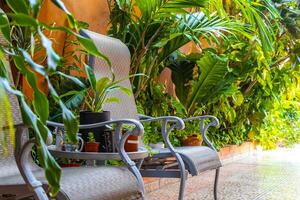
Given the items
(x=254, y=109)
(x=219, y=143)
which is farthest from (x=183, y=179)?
(x=254, y=109)

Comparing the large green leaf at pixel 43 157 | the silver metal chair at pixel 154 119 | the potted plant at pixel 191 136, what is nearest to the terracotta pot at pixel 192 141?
the potted plant at pixel 191 136

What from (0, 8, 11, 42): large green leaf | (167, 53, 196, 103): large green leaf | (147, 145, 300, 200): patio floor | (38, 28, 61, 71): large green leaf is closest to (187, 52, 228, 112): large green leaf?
(167, 53, 196, 103): large green leaf

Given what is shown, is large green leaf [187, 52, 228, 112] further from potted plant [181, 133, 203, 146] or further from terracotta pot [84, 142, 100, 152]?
terracotta pot [84, 142, 100, 152]

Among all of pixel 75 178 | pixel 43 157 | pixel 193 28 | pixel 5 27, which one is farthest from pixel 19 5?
pixel 193 28

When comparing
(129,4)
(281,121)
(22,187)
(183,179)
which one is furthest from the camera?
(281,121)

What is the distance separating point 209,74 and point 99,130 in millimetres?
1957

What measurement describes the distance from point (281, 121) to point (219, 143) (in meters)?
1.56

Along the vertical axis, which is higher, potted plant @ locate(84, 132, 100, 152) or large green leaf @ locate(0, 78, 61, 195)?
large green leaf @ locate(0, 78, 61, 195)

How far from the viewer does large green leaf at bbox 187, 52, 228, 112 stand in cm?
387

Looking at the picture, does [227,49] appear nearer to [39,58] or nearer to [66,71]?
[66,71]

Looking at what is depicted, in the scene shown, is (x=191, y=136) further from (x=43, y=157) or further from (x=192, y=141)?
(x=43, y=157)

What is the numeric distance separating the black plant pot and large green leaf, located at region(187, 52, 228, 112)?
1890 mm

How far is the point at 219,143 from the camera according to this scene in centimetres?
532

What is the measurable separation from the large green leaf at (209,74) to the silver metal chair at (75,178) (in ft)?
6.47
